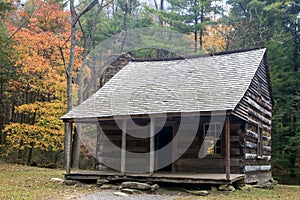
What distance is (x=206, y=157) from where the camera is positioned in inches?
524

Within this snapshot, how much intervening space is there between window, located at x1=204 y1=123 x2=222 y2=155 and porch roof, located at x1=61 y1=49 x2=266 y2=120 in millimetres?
1441

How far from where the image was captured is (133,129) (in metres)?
14.6

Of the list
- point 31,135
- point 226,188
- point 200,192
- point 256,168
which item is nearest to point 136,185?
point 200,192

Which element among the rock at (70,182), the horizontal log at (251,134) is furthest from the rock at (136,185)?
the horizontal log at (251,134)

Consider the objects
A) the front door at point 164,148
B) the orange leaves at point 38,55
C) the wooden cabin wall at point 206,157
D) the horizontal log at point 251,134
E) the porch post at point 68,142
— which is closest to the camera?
the wooden cabin wall at point 206,157

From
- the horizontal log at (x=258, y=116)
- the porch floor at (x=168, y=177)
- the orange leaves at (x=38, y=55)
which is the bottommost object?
the porch floor at (x=168, y=177)

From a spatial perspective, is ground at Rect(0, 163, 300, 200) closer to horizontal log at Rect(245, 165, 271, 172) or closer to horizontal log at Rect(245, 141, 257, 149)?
A: horizontal log at Rect(245, 165, 271, 172)

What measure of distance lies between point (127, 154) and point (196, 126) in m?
3.18

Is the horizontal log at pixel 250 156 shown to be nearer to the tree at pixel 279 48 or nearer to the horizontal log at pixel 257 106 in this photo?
the horizontal log at pixel 257 106

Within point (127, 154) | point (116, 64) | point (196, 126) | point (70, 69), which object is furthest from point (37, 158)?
point (196, 126)

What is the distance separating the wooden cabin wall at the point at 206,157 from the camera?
12961 mm

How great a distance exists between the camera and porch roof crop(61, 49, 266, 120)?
12086mm

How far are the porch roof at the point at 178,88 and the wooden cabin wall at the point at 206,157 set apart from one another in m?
1.36

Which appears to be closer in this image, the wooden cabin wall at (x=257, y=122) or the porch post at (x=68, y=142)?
the porch post at (x=68, y=142)
